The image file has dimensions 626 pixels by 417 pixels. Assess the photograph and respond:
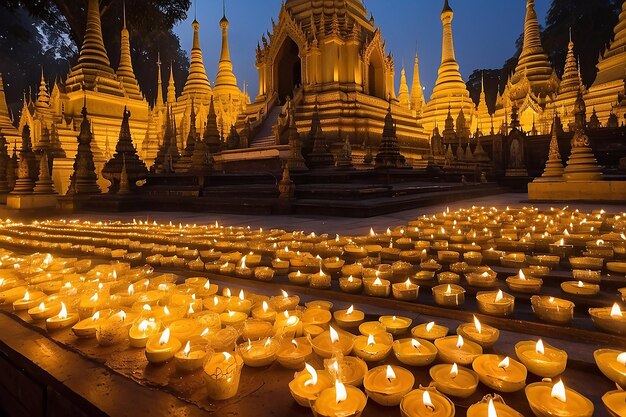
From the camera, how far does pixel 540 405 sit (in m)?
1.21

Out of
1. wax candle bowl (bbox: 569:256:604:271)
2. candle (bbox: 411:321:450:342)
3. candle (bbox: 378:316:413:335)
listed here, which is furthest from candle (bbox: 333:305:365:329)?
wax candle bowl (bbox: 569:256:604:271)

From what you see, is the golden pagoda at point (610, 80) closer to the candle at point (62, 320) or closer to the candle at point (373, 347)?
→ the candle at point (373, 347)

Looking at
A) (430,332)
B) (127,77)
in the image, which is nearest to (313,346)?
(430,332)

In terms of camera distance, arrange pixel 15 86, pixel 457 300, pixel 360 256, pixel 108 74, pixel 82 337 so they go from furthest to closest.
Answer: pixel 15 86
pixel 108 74
pixel 360 256
pixel 457 300
pixel 82 337

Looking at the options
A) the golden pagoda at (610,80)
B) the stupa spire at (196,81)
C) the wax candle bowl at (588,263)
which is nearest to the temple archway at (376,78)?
the golden pagoda at (610,80)

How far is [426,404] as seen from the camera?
4.02 ft

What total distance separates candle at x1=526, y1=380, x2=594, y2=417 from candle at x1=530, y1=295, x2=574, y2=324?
72cm

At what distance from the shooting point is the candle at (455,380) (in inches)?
52.6

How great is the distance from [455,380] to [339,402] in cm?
47

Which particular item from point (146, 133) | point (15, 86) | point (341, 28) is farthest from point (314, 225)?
point (15, 86)

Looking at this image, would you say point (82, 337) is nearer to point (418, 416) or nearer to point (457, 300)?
point (418, 416)

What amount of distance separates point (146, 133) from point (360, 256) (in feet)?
76.3

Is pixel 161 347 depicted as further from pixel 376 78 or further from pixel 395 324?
pixel 376 78

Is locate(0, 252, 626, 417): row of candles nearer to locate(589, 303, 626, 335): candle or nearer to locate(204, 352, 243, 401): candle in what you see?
locate(204, 352, 243, 401): candle
